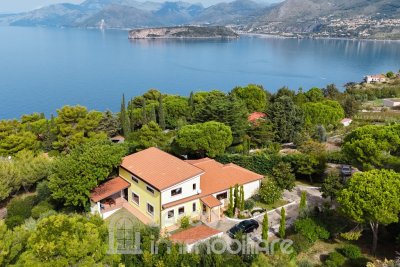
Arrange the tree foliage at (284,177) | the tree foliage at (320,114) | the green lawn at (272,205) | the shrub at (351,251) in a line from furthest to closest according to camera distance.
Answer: the tree foliage at (320,114)
the tree foliage at (284,177)
the green lawn at (272,205)
the shrub at (351,251)

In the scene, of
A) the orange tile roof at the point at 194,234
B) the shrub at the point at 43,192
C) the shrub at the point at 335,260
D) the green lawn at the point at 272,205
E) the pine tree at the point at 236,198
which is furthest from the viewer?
the shrub at the point at 43,192

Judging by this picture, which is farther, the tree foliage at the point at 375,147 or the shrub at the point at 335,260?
the tree foliage at the point at 375,147

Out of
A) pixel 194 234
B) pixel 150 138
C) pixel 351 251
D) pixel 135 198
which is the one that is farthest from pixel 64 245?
pixel 150 138

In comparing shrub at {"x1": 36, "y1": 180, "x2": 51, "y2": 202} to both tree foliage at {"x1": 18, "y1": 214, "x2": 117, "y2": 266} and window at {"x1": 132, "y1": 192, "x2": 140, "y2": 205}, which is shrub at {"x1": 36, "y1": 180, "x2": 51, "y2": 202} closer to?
window at {"x1": 132, "y1": 192, "x2": 140, "y2": 205}

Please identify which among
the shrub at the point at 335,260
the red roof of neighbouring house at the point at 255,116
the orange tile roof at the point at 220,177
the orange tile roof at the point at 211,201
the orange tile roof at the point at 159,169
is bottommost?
the shrub at the point at 335,260

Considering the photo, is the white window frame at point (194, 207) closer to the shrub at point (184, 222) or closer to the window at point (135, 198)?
the shrub at point (184, 222)

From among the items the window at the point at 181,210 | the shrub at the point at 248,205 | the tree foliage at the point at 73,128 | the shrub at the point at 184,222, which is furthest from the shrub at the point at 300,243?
the tree foliage at the point at 73,128

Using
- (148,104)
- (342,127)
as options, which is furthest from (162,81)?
(342,127)
